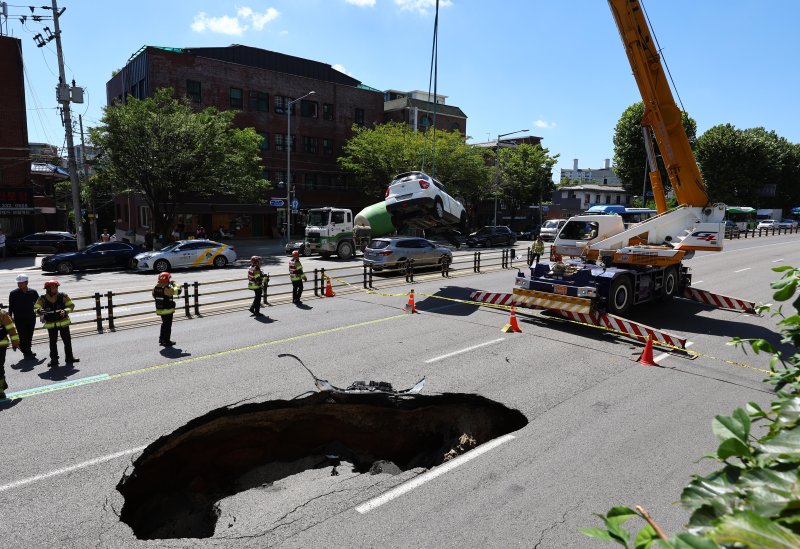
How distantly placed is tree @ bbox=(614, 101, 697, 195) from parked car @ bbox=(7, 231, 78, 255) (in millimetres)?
51713

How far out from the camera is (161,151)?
29.4 meters

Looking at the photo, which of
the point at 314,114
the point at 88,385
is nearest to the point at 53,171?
the point at 314,114

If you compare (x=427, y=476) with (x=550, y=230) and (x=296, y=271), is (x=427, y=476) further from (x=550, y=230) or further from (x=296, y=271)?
(x=550, y=230)

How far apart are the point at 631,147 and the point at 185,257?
47817 mm

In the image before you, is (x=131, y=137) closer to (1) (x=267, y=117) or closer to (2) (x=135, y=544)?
(1) (x=267, y=117)

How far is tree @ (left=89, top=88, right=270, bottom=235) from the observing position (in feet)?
96.0

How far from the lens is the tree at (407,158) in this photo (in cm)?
4250

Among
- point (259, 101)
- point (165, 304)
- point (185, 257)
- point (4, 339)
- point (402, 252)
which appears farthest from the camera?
point (259, 101)

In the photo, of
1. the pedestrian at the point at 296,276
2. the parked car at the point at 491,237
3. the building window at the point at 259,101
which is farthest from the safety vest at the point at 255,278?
the building window at the point at 259,101

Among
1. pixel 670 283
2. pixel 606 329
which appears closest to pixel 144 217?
pixel 670 283

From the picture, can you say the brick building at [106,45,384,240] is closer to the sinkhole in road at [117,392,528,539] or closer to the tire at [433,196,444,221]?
the tire at [433,196,444,221]

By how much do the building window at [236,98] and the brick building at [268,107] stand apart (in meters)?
0.08

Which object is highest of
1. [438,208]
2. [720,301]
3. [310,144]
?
[310,144]

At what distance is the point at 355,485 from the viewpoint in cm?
572
